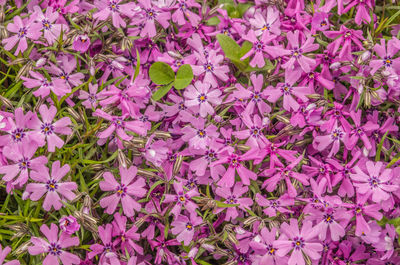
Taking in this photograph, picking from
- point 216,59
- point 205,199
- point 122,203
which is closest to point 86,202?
A: point 122,203

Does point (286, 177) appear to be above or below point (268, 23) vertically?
below

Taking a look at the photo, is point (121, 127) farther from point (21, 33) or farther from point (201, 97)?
point (21, 33)

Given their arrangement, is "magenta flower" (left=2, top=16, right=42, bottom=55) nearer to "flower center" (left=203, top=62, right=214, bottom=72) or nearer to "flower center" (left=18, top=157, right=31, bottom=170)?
"flower center" (left=18, top=157, right=31, bottom=170)

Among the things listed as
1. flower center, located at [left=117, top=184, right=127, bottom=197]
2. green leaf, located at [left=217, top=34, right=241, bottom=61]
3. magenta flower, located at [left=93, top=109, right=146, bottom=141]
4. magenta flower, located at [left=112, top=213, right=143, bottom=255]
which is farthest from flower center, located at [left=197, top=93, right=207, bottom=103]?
magenta flower, located at [left=112, top=213, right=143, bottom=255]

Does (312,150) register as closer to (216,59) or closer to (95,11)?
(216,59)

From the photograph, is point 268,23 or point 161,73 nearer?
point 161,73

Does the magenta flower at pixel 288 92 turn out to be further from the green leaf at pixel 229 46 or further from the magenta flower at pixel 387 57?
the magenta flower at pixel 387 57

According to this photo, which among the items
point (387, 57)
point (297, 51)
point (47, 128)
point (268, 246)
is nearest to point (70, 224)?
point (47, 128)
